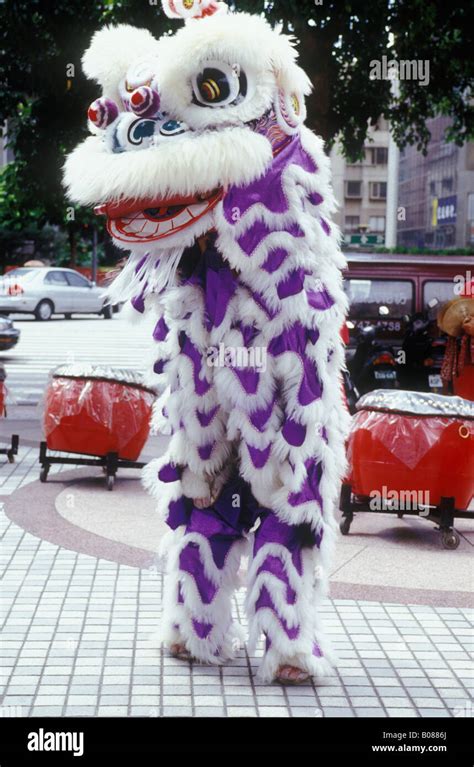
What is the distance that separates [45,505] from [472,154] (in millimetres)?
38433

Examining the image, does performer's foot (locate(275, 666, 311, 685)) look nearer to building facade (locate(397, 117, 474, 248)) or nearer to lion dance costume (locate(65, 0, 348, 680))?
lion dance costume (locate(65, 0, 348, 680))

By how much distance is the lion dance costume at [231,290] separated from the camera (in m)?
3.61

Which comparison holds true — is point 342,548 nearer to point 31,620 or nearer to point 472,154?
point 31,620

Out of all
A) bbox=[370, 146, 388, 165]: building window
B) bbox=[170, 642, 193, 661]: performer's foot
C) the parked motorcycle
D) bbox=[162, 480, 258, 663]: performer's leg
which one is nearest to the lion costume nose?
bbox=[162, 480, 258, 663]: performer's leg

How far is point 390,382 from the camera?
10.6 m

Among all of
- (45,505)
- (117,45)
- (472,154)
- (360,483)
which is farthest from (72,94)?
(472,154)

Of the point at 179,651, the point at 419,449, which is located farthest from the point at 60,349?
the point at 179,651

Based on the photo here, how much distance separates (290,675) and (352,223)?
217ft

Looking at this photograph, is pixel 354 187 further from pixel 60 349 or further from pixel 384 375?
pixel 384 375

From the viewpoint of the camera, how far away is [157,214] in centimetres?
372

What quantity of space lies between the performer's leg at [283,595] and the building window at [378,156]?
66.0m

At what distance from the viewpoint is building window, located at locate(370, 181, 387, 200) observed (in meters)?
66.9

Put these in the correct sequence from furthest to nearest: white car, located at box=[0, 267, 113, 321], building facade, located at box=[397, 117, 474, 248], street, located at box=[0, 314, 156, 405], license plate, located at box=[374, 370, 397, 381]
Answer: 1. building facade, located at box=[397, 117, 474, 248]
2. white car, located at box=[0, 267, 113, 321]
3. street, located at box=[0, 314, 156, 405]
4. license plate, located at box=[374, 370, 397, 381]

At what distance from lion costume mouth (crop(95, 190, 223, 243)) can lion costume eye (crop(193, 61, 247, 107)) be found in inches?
12.8
